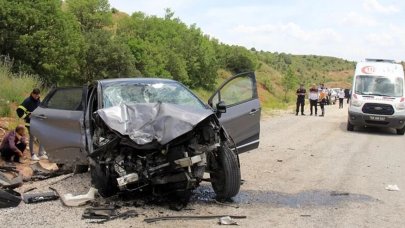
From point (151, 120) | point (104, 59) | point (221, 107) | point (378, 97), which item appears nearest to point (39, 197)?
point (151, 120)

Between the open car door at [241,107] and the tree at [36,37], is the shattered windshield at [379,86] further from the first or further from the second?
the tree at [36,37]

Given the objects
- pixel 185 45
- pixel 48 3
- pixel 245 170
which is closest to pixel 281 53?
pixel 185 45

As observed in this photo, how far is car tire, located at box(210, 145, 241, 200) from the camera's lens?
6.29m

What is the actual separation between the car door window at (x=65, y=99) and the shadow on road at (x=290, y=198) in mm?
2424

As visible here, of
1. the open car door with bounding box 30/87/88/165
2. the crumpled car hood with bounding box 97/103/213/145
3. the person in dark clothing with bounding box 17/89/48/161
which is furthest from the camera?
the person in dark clothing with bounding box 17/89/48/161

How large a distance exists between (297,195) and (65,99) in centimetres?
401

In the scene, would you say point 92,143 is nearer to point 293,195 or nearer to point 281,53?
point 293,195

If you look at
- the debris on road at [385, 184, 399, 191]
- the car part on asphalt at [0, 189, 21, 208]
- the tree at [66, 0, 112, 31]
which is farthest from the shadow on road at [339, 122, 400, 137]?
the tree at [66, 0, 112, 31]

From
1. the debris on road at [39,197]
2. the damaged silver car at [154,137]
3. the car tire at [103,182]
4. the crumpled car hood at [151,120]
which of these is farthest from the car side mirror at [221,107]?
the debris on road at [39,197]

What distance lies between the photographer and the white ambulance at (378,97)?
55.0 ft

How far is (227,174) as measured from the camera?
627 cm

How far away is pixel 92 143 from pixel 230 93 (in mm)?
2271

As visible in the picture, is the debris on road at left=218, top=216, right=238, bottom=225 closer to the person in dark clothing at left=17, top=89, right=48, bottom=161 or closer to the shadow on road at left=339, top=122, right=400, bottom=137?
the person in dark clothing at left=17, top=89, right=48, bottom=161

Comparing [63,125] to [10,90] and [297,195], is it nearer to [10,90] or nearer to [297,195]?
[297,195]
